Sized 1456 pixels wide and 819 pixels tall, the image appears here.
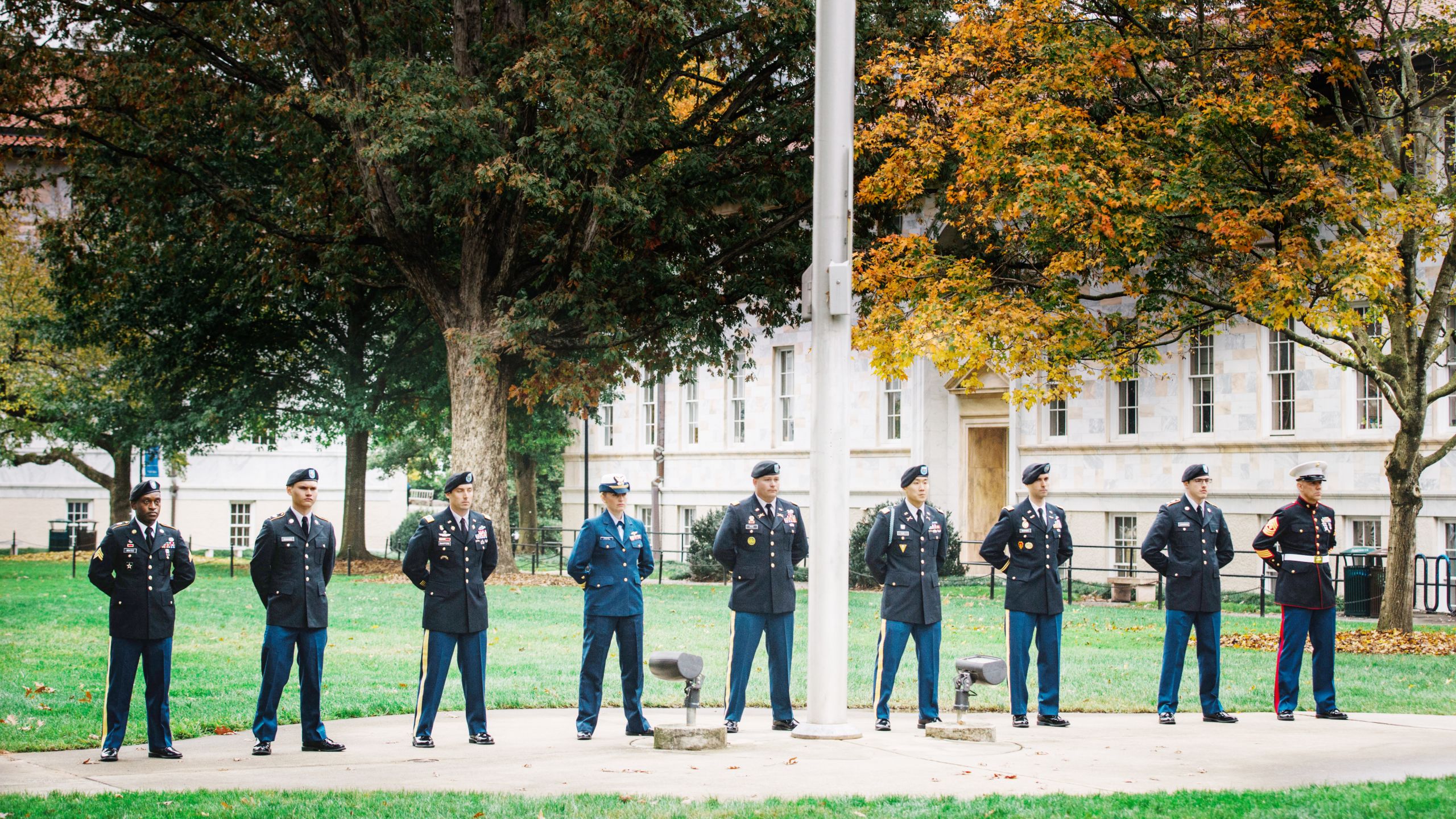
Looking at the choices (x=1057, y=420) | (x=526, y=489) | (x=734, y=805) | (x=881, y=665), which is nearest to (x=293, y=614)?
(x=734, y=805)

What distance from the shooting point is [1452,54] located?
64.2 feet

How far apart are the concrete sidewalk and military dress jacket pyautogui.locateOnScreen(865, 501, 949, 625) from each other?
0.95 meters

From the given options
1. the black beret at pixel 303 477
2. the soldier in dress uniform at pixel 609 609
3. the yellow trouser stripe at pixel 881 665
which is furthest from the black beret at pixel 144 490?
the yellow trouser stripe at pixel 881 665

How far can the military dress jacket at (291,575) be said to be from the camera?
10375 millimetres

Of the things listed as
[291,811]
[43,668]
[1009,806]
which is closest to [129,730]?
[291,811]

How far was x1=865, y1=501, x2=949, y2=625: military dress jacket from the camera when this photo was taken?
37.4 ft

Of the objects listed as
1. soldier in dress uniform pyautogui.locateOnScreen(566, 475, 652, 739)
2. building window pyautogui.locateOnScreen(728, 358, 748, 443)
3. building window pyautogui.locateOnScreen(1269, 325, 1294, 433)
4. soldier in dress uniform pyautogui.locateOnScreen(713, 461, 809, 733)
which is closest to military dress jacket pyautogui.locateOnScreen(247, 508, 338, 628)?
soldier in dress uniform pyautogui.locateOnScreen(566, 475, 652, 739)

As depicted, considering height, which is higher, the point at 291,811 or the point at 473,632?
the point at 473,632

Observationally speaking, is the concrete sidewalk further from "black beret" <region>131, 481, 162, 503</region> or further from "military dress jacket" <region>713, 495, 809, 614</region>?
"black beret" <region>131, 481, 162, 503</region>

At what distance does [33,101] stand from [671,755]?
24.6m

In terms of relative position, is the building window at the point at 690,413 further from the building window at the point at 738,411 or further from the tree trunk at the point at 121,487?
the tree trunk at the point at 121,487

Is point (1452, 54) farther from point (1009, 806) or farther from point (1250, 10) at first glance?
point (1009, 806)

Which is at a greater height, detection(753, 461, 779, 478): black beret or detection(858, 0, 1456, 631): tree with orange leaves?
detection(858, 0, 1456, 631): tree with orange leaves

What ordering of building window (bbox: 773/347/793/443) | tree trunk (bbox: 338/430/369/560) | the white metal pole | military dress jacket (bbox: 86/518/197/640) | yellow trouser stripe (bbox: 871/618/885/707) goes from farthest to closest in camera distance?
1. building window (bbox: 773/347/793/443)
2. tree trunk (bbox: 338/430/369/560)
3. yellow trouser stripe (bbox: 871/618/885/707)
4. the white metal pole
5. military dress jacket (bbox: 86/518/197/640)
